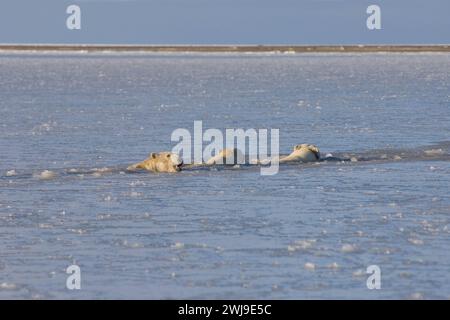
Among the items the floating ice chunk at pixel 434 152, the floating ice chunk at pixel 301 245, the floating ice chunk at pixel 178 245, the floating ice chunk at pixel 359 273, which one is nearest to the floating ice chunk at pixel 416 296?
the floating ice chunk at pixel 359 273

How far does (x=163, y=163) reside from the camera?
16500 millimetres

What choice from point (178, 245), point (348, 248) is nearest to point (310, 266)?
point (348, 248)

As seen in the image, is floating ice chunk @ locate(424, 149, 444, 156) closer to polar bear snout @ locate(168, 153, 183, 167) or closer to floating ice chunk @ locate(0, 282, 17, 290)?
polar bear snout @ locate(168, 153, 183, 167)

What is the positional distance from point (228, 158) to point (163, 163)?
3.79ft

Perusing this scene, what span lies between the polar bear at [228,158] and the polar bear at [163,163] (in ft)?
2.52

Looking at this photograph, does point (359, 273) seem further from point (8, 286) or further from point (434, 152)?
point (434, 152)

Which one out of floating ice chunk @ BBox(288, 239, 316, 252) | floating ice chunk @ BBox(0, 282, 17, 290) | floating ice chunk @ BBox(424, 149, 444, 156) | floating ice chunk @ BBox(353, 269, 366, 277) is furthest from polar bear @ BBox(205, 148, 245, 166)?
floating ice chunk @ BBox(0, 282, 17, 290)

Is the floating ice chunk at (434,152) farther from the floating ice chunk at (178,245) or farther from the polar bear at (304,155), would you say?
the floating ice chunk at (178,245)

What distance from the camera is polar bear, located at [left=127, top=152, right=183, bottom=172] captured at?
16438 millimetres

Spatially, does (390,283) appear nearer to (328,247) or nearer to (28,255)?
(328,247)

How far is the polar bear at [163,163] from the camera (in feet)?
53.9

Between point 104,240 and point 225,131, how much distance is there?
40.9 feet

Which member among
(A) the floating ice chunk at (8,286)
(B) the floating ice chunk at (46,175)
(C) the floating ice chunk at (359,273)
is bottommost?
(A) the floating ice chunk at (8,286)

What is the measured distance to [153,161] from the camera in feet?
54.4
